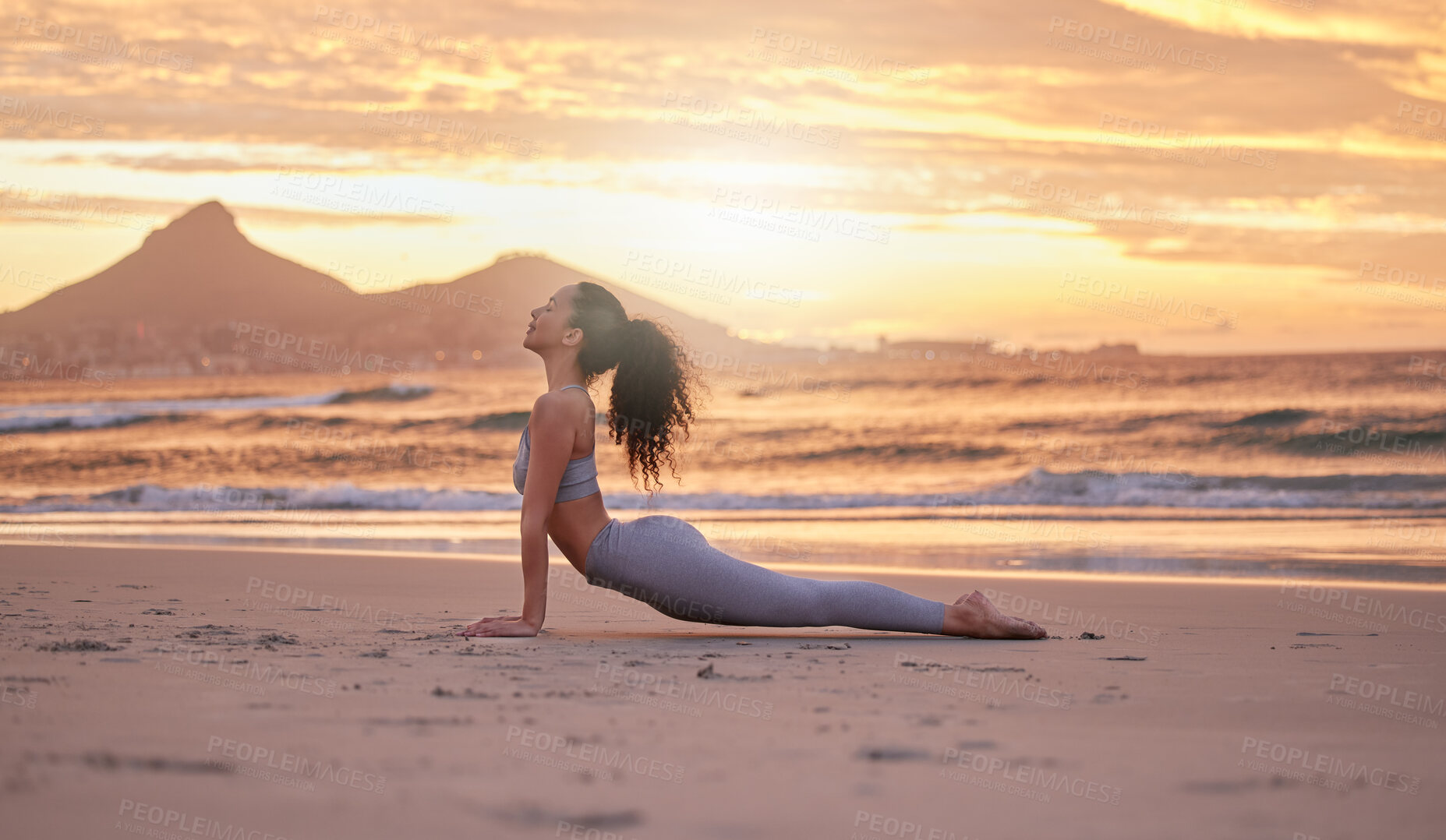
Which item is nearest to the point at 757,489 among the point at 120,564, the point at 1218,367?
the point at 120,564

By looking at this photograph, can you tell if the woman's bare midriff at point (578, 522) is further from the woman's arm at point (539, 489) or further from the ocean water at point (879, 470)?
the ocean water at point (879, 470)

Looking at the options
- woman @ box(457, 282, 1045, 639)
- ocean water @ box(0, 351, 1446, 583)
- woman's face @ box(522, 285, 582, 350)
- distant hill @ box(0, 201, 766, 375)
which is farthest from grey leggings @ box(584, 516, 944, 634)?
distant hill @ box(0, 201, 766, 375)

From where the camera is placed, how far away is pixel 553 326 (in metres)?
5.18

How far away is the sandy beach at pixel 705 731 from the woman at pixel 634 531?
154mm

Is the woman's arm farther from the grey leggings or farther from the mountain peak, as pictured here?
the mountain peak

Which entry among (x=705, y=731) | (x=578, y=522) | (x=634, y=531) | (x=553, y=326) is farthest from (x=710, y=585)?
(x=705, y=731)

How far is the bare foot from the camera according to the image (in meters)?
5.19

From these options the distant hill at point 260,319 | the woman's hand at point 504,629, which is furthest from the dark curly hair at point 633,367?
the distant hill at point 260,319

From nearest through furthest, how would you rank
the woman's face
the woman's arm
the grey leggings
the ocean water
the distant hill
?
the woman's arm, the grey leggings, the woman's face, the ocean water, the distant hill

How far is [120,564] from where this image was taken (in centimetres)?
877

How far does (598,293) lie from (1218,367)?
4343 centimetres

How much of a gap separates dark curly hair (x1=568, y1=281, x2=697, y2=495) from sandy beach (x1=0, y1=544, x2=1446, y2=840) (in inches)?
38.7

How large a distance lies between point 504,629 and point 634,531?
71 centimetres

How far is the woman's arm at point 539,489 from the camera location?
4.94 meters
